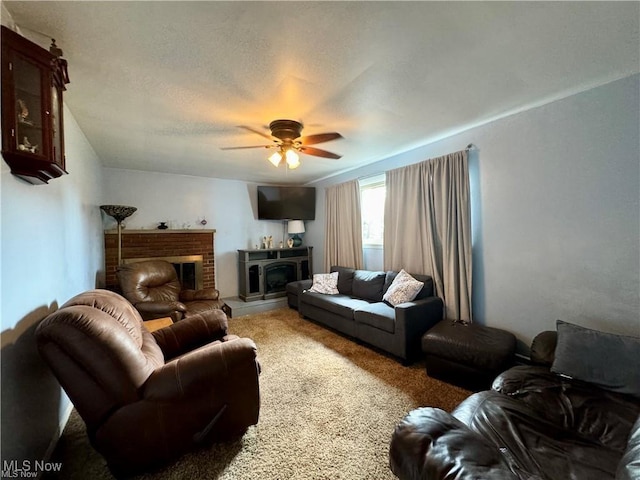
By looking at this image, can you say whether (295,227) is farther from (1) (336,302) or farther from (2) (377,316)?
(2) (377,316)

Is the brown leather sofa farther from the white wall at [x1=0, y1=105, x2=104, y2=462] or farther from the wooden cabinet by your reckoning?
the wooden cabinet

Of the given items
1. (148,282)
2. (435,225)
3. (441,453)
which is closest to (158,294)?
(148,282)

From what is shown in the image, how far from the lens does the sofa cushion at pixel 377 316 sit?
8.87ft

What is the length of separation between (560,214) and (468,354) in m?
1.45

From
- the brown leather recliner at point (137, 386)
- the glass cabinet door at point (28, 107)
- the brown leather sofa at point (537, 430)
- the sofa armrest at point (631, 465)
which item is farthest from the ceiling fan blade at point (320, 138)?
the sofa armrest at point (631, 465)

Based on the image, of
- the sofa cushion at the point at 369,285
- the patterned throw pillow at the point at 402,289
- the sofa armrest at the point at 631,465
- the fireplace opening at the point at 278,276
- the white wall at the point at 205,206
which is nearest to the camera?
the sofa armrest at the point at 631,465

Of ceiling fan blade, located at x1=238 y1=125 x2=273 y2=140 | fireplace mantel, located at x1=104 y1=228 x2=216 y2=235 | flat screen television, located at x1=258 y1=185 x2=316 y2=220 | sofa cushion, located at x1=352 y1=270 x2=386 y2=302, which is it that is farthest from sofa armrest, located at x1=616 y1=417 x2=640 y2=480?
fireplace mantel, located at x1=104 y1=228 x2=216 y2=235

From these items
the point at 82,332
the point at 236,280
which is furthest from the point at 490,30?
Answer: the point at 236,280

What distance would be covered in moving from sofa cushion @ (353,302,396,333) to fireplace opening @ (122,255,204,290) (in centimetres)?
295

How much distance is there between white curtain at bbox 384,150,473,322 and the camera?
9.16 feet

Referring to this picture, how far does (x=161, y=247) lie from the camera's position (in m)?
4.24

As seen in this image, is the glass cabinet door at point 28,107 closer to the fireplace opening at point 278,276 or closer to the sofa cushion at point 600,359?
the sofa cushion at point 600,359

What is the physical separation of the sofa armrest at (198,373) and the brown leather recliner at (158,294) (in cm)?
158

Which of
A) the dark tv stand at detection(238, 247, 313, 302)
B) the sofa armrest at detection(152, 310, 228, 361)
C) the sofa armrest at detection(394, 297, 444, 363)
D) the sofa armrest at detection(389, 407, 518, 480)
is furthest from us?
the dark tv stand at detection(238, 247, 313, 302)
